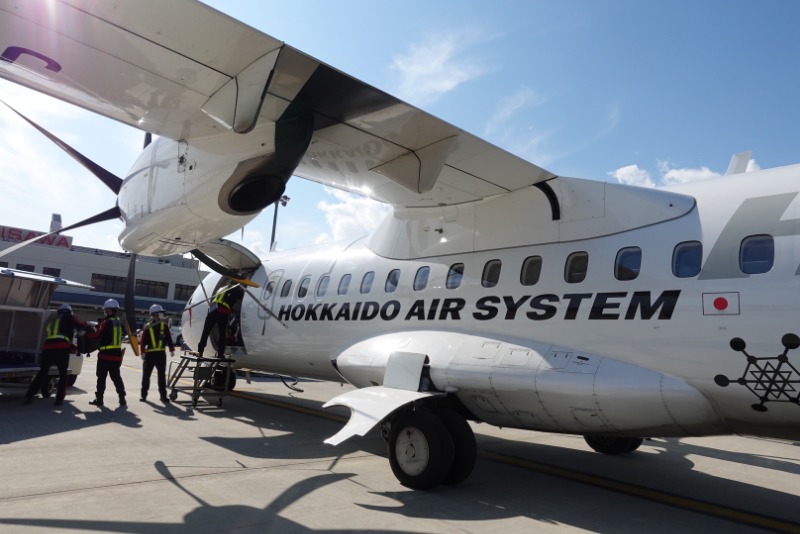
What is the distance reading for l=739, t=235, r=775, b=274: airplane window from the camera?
511 centimetres

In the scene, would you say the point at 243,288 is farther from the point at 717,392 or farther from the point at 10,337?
the point at 717,392

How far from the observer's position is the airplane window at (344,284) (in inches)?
365

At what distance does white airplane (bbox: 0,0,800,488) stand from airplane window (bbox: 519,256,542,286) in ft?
0.09

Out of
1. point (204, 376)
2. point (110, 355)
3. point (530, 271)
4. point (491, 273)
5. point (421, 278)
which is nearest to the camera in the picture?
point (530, 271)

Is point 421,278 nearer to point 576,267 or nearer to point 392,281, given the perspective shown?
point 392,281

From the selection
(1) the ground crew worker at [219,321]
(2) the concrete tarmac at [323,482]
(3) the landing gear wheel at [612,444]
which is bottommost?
A: (2) the concrete tarmac at [323,482]

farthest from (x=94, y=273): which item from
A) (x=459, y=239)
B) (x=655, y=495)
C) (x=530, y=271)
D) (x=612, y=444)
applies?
(x=655, y=495)

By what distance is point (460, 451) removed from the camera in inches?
248

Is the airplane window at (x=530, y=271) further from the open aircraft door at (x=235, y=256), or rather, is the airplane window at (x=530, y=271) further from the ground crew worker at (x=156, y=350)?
the ground crew worker at (x=156, y=350)

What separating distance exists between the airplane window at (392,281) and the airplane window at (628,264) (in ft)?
10.8

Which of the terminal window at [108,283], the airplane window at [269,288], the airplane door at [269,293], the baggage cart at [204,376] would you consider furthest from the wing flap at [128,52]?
the terminal window at [108,283]

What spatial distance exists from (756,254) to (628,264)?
1.17 m

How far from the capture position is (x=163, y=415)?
33.4ft

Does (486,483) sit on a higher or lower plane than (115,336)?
lower
